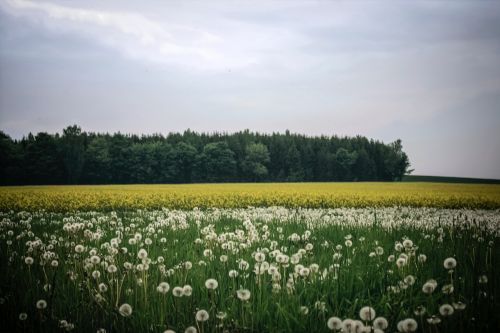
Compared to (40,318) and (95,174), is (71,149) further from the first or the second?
(40,318)

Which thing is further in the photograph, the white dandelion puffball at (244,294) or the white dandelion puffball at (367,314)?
the white dandelion puffball at (244,294)

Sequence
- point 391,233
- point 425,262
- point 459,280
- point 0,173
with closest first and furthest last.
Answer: point 459,280 → point 425,262 → point 391,233 → point 0,173

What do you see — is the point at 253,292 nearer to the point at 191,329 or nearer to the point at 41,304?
the point at 191,329

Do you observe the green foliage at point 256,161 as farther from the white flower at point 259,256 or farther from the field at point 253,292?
the white flower at point 259,256

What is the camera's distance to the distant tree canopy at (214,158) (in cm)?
7012

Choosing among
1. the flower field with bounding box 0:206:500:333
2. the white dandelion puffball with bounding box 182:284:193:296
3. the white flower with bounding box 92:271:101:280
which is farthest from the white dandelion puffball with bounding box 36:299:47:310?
the white dandelion puffball with bounding box 182:284:193:296

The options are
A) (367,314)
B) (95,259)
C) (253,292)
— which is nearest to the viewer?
(367,314)

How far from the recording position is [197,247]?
6301mm

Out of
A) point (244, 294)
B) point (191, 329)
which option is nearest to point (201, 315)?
point (191, 329)

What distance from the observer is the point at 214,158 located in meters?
83.4

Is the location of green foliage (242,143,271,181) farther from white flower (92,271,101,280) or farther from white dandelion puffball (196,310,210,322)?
white dandelion puffball (196,310,210,322)

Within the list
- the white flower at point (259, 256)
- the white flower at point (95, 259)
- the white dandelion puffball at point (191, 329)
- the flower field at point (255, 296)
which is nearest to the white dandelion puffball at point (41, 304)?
the flower field at point (255, 296)

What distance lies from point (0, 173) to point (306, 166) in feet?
213

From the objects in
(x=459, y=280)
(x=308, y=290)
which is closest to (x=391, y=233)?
(x=459, y=280)
